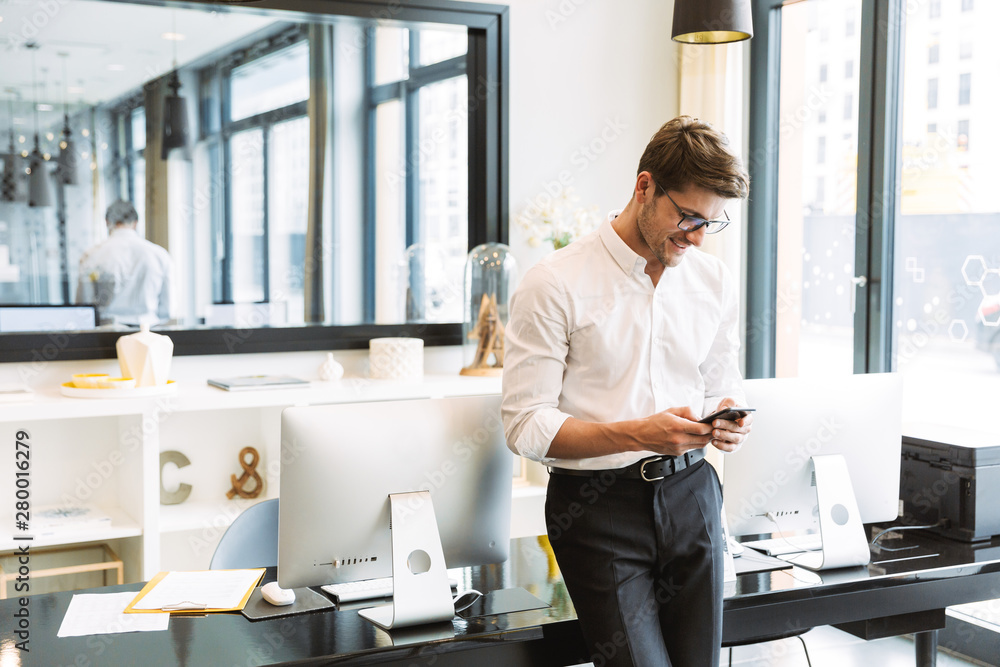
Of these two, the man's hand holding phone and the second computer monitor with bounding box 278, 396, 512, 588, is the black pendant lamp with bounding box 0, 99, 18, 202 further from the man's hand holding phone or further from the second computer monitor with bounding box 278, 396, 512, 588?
the man's hand holding phone

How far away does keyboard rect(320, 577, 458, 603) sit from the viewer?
6.54 feet

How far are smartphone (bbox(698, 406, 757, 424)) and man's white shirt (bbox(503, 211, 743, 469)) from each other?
0.14 metres

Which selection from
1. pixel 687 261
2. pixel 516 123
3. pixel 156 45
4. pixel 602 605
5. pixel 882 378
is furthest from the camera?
pixel 156 45

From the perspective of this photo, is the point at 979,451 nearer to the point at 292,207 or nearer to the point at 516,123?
the point at 516,123

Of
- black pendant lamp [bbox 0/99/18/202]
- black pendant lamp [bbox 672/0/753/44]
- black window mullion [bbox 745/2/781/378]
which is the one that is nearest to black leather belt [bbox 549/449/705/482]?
black pendant lamp [bbox 672/0/753/44]

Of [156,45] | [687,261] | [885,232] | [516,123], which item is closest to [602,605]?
[687,261]

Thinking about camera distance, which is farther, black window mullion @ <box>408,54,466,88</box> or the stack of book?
black window mullion @ <box>408,54,466,88</box>

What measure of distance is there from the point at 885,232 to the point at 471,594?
2333mm

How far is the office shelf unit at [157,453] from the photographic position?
10.0 feet

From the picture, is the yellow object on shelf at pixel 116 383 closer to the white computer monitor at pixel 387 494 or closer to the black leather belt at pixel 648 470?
the white computer monitor at pixel 387 494

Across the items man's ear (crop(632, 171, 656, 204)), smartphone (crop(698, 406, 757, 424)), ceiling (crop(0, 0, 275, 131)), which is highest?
ceiling (crop(0, 0, 275, 131))

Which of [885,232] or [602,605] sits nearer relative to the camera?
[602,605]

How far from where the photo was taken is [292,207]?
662 cm

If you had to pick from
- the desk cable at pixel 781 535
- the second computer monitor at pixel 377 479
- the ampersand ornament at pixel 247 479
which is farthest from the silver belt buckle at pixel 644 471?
the ampersand ornament at pixel 247 479
